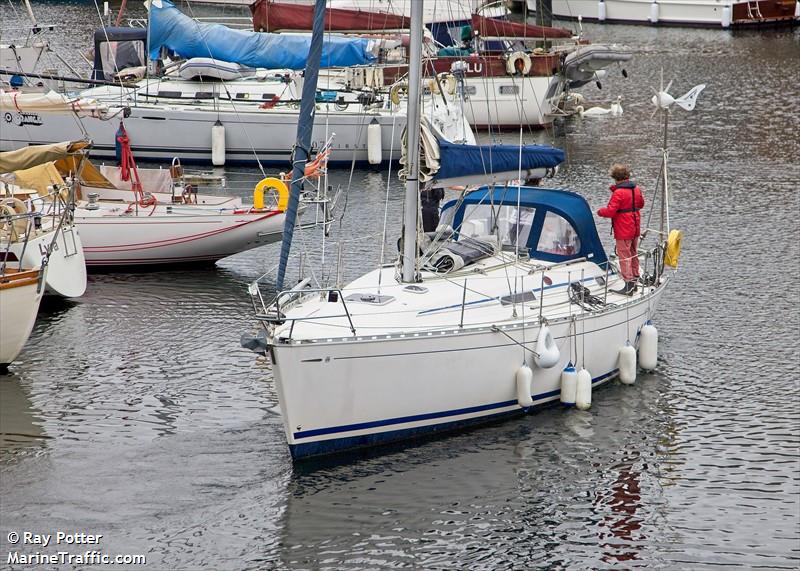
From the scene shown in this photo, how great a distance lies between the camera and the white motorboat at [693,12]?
71.8 m

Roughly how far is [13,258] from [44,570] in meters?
9.95

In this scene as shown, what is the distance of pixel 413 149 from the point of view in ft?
65.3

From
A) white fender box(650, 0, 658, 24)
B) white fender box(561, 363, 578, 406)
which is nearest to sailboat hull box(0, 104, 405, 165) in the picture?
white fender box(561, 363, 578, 406)

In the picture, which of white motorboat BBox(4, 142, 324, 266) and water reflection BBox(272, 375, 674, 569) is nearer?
water reflection BBox(272, 375, 674, 569)

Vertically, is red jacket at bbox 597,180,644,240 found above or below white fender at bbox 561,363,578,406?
above

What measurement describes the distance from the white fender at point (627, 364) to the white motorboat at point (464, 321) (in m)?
0.02

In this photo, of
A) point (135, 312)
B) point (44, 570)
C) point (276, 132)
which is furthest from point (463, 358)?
point (276, 132)

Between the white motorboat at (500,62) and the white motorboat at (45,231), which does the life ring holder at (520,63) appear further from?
the white motorboat at (45,231)

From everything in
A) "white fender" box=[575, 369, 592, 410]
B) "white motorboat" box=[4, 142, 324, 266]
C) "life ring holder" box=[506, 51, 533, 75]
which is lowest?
"white fender" box=[575, 369, 592, 410]

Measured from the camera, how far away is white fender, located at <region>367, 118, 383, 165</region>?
39906 millimetres

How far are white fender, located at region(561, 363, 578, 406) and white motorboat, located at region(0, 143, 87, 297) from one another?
980 centimetres

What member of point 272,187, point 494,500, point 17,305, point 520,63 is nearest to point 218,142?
point 520,63

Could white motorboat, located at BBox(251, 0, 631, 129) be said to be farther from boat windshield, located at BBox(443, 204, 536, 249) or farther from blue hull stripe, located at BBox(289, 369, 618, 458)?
blue hull stripe, located at BBox(289, 369, 618, 458)

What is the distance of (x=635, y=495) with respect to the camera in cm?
1852
